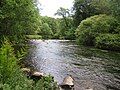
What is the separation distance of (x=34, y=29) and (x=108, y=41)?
37.8 feet

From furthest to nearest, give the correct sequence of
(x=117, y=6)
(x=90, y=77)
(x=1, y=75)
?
(x=117, y=6) → (x=90, y=77) → (x=1, y=75)

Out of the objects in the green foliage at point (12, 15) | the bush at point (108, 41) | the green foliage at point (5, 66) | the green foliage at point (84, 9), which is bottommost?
the bush at point (108, 41)

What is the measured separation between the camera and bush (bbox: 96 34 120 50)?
30594 millimetres

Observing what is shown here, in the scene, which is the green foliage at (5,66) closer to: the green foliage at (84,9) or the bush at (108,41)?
the bush at (108,41)

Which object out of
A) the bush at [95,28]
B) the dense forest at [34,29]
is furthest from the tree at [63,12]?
the bush at [95,28]

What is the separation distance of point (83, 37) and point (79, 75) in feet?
87.1

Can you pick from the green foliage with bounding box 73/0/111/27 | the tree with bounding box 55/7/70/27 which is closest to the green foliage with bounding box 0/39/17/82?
the green foliage with bounding box 73/0/111/27

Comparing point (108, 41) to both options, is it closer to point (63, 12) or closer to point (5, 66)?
point (5, 66)

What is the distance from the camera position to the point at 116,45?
99.7 ft

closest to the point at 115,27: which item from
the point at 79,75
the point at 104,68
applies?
the point at 104,68

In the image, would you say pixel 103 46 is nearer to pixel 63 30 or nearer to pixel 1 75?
pixel 1 75

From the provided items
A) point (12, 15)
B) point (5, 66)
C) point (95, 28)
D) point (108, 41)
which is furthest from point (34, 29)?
point (5, 66)

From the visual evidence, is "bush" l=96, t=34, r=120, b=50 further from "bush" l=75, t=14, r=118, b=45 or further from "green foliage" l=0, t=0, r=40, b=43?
"green foliage" l=0, t=0, r=40, b=43

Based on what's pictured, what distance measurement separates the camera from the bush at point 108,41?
100ft
